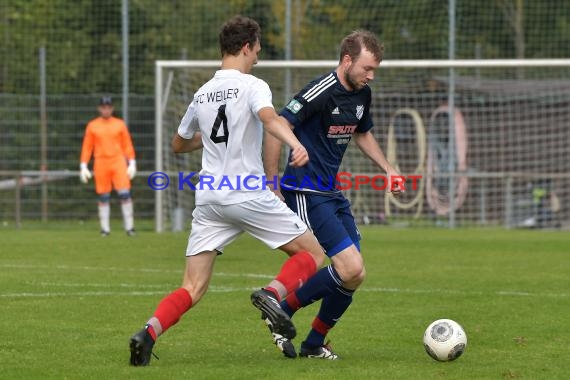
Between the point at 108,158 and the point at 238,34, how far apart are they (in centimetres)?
1344

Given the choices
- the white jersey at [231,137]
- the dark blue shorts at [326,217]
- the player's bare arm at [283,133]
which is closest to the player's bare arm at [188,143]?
the white jersey at [231,137]

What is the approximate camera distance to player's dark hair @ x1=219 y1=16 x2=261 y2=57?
716 centimetres

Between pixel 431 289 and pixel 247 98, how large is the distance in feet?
17.9

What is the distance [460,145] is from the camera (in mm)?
23156

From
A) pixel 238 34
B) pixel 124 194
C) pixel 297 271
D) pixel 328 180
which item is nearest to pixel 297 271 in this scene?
pixel 297 271

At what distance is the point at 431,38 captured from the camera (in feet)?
80.0

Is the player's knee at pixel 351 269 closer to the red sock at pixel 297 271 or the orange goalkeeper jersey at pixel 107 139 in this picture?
the red sock at pixel 297 271

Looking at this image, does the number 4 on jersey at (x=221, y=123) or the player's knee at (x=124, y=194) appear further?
the player's knee at (x=124, y=194)

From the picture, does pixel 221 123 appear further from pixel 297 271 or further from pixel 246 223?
pixel 297 271

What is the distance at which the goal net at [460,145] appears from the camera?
887 inches

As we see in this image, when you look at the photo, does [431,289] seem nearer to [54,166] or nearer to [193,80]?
[193,80]

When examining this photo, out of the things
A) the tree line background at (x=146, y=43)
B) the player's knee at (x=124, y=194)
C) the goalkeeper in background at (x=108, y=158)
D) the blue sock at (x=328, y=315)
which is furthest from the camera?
the tree line background at (x=146, y=43)

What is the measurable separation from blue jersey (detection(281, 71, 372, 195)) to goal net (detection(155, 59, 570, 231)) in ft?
47.5

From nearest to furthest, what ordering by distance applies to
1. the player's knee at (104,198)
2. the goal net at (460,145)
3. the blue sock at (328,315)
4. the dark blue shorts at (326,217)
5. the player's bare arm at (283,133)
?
the player's bare arm at (283,133)
the dark blue shorts at (326,217)
the blue sock at (328,315)
the player's knee at (104,198)
the goal net at (460,145)
